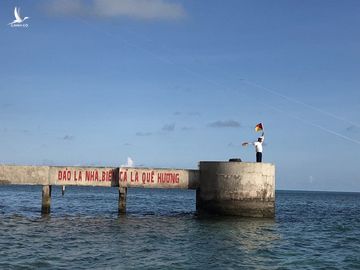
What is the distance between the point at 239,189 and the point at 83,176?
10.9 metres

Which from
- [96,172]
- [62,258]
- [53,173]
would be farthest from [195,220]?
[62,258]

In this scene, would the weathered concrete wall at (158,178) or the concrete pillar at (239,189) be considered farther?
the weathered concrete wall at (158,178)

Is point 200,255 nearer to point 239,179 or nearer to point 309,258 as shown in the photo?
point 309,258

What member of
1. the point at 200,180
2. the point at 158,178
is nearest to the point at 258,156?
the point at 200,180

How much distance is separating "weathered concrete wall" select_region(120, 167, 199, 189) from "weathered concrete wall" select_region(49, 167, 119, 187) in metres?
0.85

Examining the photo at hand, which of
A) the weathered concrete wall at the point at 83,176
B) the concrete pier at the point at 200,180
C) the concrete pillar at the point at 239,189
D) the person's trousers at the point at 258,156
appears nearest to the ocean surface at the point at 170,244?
the concrete pillar at the point at 239,189

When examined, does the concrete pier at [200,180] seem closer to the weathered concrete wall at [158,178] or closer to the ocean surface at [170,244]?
the weathered concrete wall at [158,178]

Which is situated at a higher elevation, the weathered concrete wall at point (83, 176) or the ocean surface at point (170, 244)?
the weathered concrete wall at point (83, 176)

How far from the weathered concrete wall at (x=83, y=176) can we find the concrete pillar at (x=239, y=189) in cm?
687

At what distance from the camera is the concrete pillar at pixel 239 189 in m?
33.1

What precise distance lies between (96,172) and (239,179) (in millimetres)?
9988

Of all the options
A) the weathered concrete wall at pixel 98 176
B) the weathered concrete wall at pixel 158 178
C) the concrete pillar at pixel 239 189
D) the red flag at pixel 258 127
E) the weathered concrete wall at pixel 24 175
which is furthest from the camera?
the red flag at pixel 258 127

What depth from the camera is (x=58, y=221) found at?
101ft

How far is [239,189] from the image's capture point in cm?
3309
